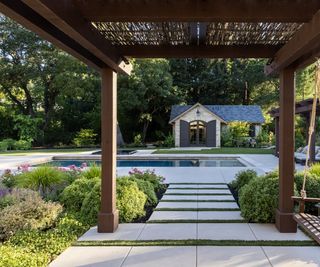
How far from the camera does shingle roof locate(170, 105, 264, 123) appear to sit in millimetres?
30603

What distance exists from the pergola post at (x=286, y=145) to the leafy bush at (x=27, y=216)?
11.5ft

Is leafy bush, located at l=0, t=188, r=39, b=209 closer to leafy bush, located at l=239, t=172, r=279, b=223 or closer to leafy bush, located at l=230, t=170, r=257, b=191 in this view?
leafy bush, located at l=239, t=172, r=279, b=223

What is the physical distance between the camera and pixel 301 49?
13.8 ft

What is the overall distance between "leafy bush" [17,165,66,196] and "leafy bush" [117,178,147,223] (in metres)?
1.79

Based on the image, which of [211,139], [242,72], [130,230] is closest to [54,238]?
[130,230]

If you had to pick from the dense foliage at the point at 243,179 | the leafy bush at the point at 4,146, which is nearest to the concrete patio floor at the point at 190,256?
the dense foliage at the point at 243,179

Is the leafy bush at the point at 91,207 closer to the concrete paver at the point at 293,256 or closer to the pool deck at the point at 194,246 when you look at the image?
the pool deck at the point at 194,246

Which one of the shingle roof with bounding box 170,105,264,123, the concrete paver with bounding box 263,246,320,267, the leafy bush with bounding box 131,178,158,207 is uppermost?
the shingle roof with bounding box 170,105,264,123

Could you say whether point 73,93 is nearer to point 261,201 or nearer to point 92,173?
point 92,173

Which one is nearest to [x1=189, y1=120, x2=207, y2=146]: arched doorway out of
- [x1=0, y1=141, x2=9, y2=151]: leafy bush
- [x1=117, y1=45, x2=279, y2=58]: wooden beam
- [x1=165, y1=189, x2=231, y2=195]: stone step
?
[x1=0, y1=141, x2=9, y2=151]: leafy bush

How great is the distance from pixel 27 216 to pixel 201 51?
3616 mm

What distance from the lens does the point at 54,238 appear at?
4930 millimetres

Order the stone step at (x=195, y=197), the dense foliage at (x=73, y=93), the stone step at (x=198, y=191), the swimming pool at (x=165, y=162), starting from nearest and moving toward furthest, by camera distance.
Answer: the stone step at (x=195, y=197)
the stone step at (x=198, y=191)
the swimming pool at (x=165, y=162)
the dense foliage at (x=73, y=93)

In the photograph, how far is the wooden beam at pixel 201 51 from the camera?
5.55 meters
